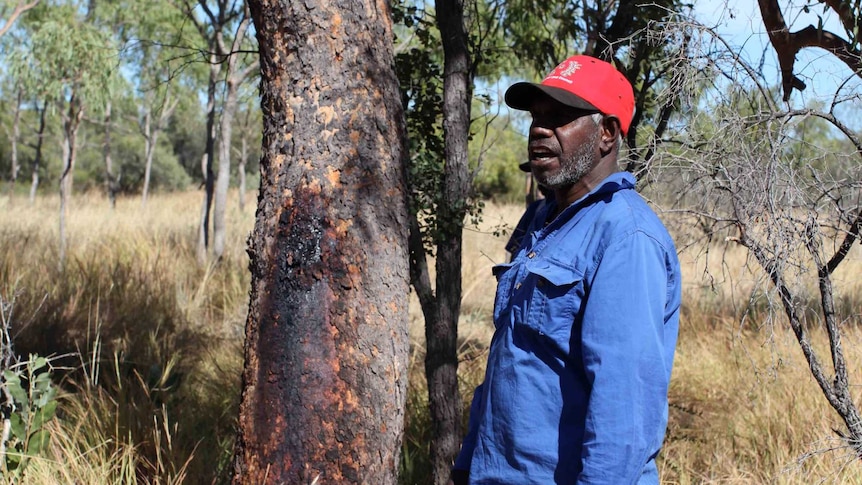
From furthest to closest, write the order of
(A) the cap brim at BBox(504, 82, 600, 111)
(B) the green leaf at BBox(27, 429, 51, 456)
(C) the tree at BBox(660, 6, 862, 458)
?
(B) the green leaf at BBox(27, 429, 51, 456), (C) the tree at BBox(660, 6, 862, 458), (A) the cap brim at BBox(504, 82, 600, 111)

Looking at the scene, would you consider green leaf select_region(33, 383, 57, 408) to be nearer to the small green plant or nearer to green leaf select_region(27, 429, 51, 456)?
the small green plant

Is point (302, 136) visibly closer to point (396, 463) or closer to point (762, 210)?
point (396, 463)

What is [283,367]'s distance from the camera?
2.32 metres

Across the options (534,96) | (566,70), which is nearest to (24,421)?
(534,96)

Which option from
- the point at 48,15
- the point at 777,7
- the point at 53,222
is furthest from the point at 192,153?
the point at 777,7

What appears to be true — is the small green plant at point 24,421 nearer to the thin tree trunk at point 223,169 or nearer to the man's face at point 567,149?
the man's face at point 567,149

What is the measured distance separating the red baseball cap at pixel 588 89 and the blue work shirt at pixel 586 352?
203 mm

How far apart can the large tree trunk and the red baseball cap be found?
53 centimetres

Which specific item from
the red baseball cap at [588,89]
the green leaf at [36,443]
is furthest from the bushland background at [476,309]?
the red baseball cap at [588,89]

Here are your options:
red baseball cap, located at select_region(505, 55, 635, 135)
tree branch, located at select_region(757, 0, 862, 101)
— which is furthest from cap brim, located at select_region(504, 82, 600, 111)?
tree branch, located at select_region(757, 0, 862, 101)

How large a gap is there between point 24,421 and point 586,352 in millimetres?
3037

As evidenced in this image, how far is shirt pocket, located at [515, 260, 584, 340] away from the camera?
1.87 meters

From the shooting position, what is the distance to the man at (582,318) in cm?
175

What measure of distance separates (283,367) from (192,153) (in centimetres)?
3999
